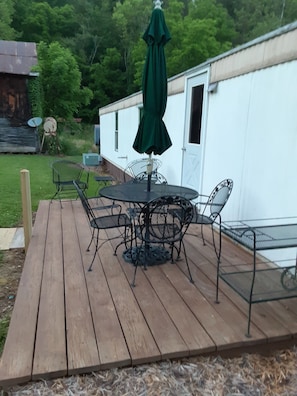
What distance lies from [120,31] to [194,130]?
26.5 meters

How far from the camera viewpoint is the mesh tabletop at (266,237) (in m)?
1.99

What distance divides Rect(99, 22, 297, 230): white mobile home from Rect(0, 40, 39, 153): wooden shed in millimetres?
11457

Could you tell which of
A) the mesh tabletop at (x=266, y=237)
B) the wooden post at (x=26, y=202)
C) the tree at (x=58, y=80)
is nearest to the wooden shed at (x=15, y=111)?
the tree at (x=58, y=80)

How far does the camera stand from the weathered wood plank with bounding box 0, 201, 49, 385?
1.60m

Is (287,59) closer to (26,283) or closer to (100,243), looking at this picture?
(100,243)

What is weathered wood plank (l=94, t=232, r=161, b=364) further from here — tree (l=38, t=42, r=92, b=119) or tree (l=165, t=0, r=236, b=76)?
tree (l=165, t=0, r=236, b=76)

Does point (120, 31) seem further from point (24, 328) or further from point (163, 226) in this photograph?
point (24, 328)

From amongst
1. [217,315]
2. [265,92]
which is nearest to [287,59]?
[265,92]

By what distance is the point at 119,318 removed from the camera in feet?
6.81

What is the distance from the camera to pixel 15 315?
2070mm

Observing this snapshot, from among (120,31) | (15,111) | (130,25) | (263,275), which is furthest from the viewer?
(120,31)

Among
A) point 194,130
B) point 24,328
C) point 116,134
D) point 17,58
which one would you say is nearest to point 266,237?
point 24,328

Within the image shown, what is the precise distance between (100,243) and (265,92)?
233 centimetres

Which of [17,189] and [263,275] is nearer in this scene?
[263,275]
